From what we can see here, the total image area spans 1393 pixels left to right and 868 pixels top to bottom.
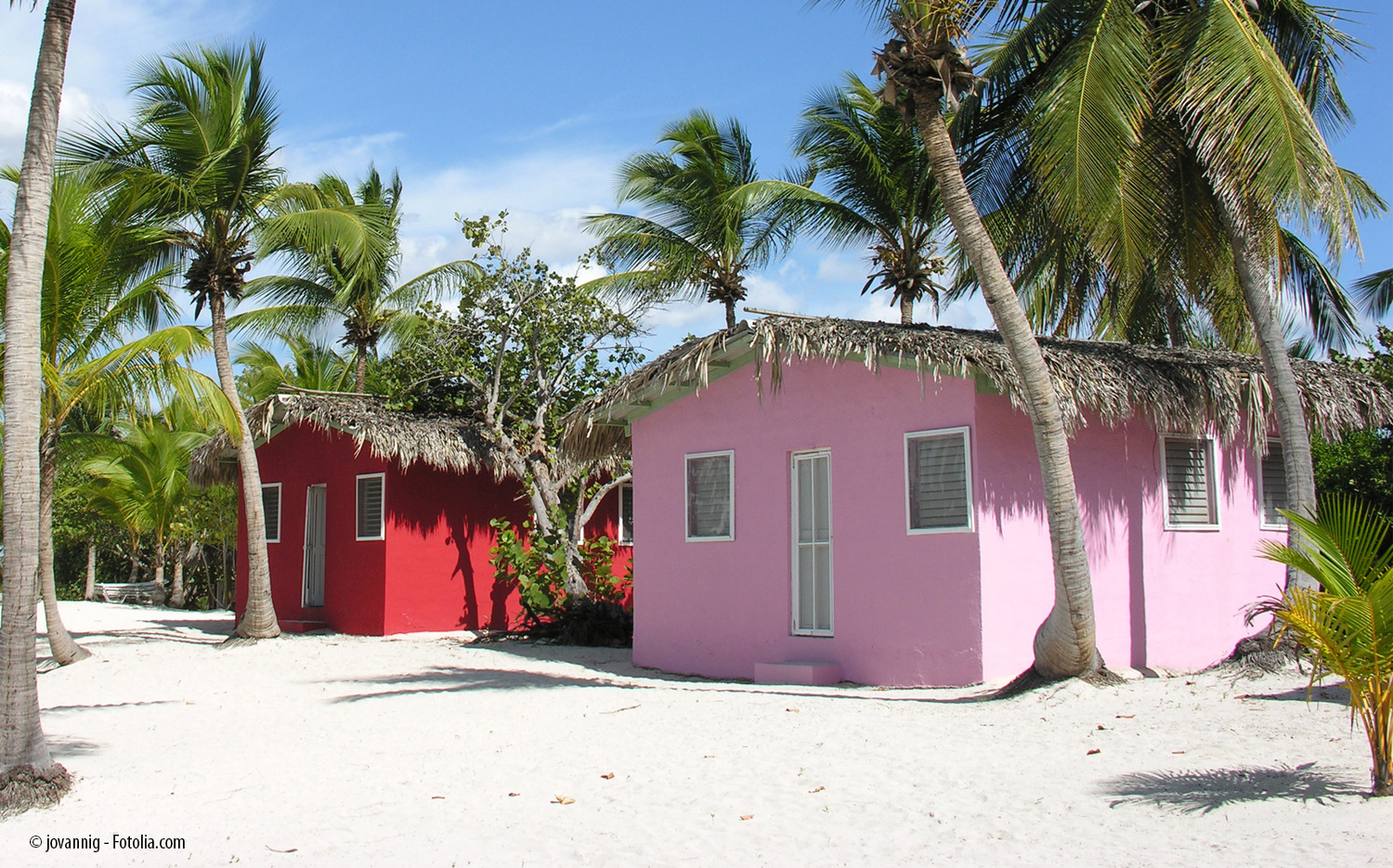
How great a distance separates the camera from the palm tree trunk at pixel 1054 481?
27.0 feet

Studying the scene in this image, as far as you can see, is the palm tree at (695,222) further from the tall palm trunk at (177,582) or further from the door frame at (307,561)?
the tall palm trunk at (177,582)

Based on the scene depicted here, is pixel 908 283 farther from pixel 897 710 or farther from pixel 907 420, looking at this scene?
pixel 897 710

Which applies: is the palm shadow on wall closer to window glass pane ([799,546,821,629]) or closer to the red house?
the red house

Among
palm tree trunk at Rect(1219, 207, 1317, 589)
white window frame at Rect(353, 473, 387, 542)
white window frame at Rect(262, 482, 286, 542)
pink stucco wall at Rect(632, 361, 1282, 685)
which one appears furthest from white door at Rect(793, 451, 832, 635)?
white window frame at Rect(262, 482, 286, 542)

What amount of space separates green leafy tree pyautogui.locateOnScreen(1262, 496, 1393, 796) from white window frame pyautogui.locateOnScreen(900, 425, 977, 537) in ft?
12.6

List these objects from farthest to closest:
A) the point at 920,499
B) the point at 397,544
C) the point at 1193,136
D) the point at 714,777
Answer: the point at 397,544, the point at 920,499, the point at 1193,136, the point at 714,777

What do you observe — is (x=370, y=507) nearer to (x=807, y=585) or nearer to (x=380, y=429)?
(x=380, y=429)

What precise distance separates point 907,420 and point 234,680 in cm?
689

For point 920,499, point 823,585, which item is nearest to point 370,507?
point 823,585

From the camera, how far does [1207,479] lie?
36.2ft

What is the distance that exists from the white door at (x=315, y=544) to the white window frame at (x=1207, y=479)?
11.8 metres

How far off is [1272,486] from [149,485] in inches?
780

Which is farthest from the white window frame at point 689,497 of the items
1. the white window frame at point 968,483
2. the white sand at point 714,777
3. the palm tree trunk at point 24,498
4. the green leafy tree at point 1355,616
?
the palm tree trunk at point 24,498

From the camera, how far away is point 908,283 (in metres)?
14.5
